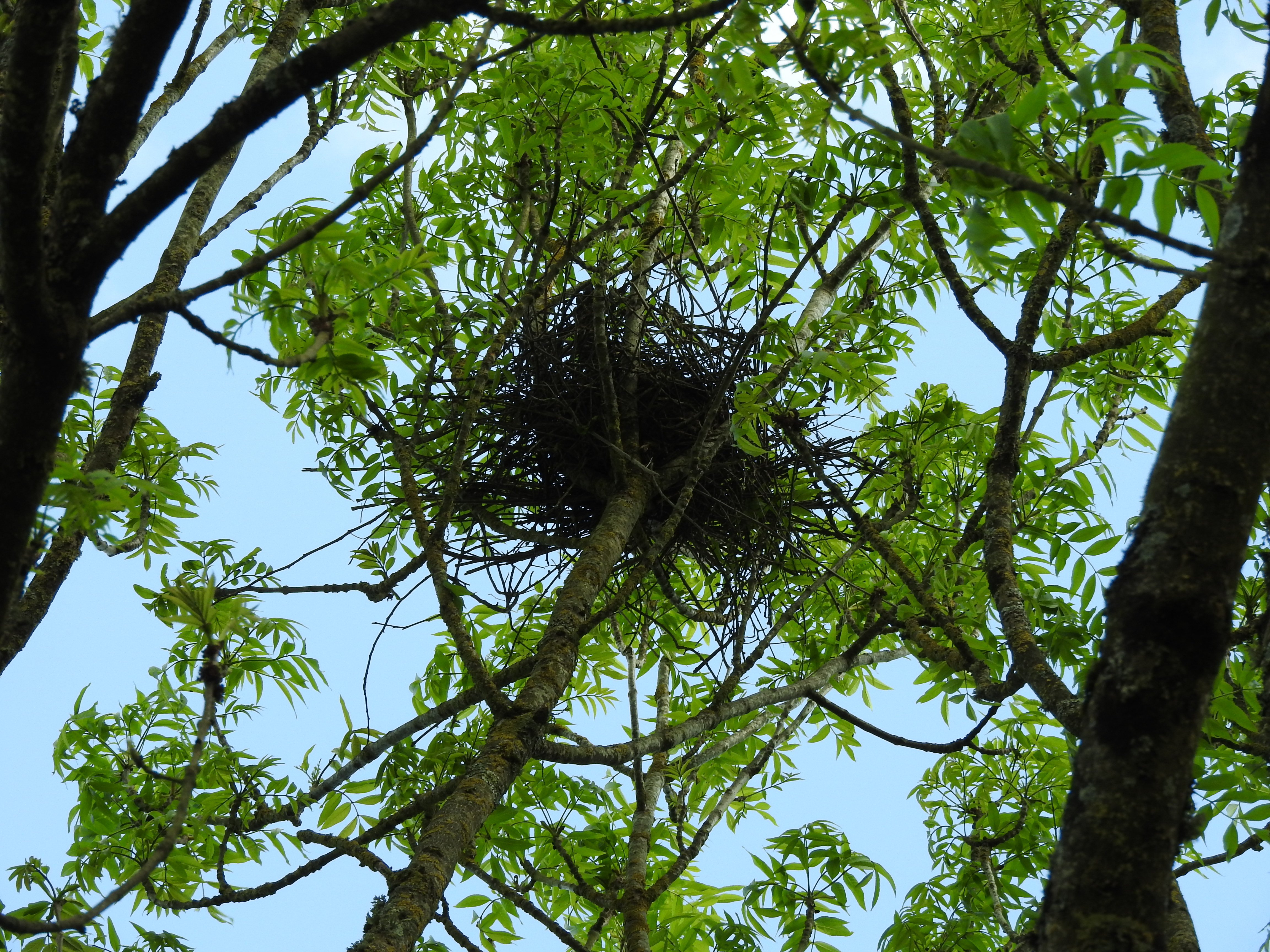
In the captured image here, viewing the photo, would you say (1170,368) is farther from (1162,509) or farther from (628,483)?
(1162,509)

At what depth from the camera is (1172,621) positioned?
0.89 metres

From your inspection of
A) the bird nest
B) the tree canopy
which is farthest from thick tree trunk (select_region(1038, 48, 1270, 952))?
the bird nest

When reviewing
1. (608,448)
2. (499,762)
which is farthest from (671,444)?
(499,762)

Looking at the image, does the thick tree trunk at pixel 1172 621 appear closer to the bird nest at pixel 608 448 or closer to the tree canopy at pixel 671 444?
the tree canopy at pixel 671 444

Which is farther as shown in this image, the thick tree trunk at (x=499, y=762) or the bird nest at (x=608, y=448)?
the bird nest at (x=608, y=448)

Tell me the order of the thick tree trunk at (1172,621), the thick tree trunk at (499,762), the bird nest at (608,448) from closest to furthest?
the thick tree trunk at (1172,621) → the thick tree trunk at (499,762) → the bird nest at (608,448)

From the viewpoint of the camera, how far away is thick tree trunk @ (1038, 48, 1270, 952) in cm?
84

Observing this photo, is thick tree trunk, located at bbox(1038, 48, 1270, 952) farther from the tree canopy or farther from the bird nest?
the bird nest

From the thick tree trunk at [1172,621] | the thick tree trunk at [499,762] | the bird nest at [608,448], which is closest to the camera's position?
the thick tree trunk at [1172,621]

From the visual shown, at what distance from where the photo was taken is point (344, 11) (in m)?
3.33

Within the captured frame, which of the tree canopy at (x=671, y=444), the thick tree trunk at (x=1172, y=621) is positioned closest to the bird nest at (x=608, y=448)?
the tree canopy at (x=671, y=444)

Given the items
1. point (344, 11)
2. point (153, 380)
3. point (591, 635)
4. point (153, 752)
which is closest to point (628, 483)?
point (591, 635)

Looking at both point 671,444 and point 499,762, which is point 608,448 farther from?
point 499,762

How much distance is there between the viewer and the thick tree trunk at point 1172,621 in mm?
844
